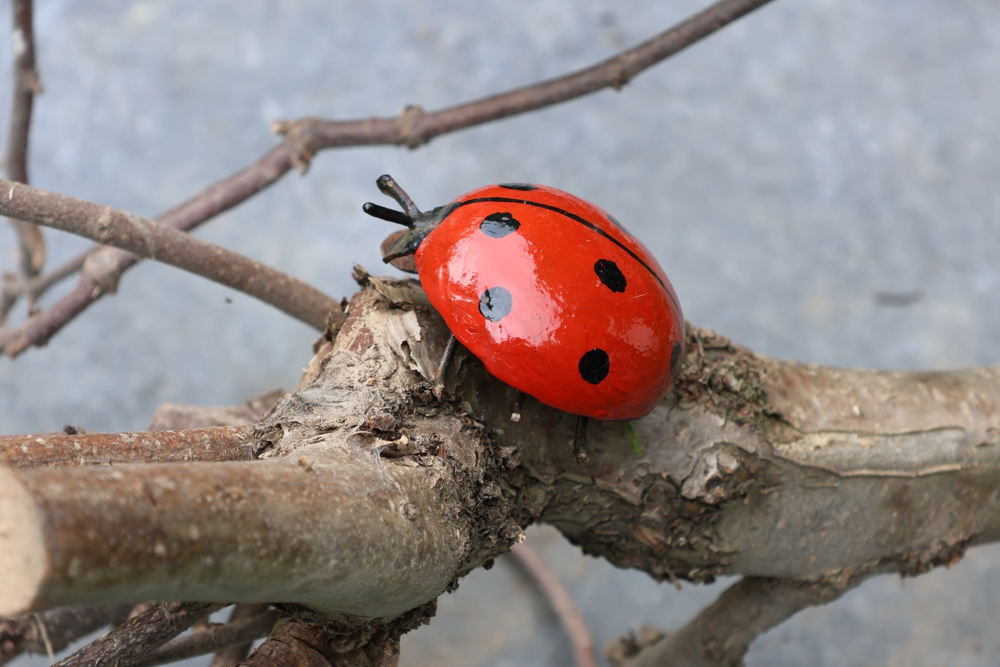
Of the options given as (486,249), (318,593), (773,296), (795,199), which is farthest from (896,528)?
(795,199)

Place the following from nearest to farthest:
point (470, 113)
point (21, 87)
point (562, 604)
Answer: point (470, 113), point (21, 87), point (562, 604)

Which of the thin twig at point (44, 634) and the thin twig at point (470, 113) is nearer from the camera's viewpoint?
the thin twig at point (44, 634)

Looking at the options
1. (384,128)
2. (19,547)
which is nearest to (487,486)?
(19,547)

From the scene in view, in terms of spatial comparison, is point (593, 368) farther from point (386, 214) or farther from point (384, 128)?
point (384, 128)

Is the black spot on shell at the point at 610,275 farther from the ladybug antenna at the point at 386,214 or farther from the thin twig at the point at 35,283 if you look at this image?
the thin twig at the point at 35,283

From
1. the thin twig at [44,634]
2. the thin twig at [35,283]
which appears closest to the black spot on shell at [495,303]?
the thin twig at [44,634]

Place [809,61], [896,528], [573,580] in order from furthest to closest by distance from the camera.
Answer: [809,61], [573,580], [896,528]

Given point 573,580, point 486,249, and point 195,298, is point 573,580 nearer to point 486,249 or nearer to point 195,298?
point 195,298
